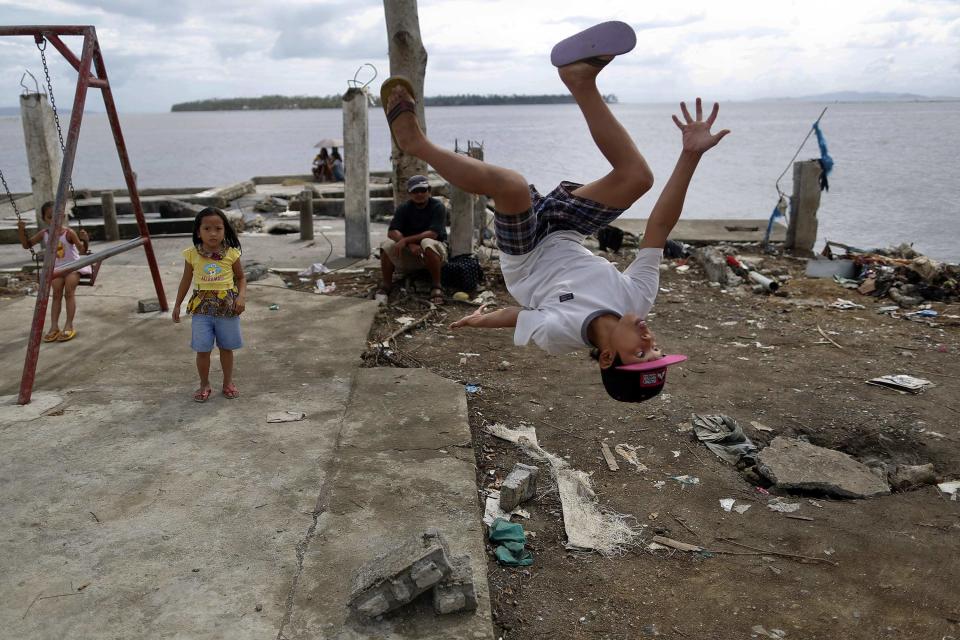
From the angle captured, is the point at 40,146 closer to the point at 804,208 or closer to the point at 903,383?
the point at 804,208

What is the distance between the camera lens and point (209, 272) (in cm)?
504

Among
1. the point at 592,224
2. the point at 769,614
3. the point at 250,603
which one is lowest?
the point at 769,614

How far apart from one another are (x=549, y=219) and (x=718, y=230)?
1033 centimetres

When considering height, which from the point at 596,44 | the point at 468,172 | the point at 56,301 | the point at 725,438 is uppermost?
the point at 596,44

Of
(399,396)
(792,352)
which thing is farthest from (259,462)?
(792,352)

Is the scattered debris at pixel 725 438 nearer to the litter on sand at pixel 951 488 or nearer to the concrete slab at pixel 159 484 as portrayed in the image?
the litter on sand at pixel 951 488

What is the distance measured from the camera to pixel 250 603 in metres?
3.02

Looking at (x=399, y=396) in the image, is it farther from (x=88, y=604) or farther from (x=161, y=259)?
(x=161, y=259)

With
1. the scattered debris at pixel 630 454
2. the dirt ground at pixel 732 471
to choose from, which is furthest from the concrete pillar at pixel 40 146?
the scattered debris at pixel 630 454

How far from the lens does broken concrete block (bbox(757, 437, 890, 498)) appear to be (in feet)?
14.9

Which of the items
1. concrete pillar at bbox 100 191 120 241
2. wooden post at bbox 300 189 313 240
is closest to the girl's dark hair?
wooden post at bbox 300 189 313 240

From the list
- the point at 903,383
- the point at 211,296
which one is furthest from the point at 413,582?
the point at 903,383

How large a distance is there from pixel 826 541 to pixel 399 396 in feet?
8.92

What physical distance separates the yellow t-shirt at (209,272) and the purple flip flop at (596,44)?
2.80m
